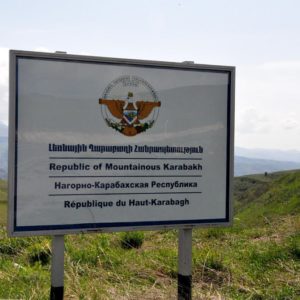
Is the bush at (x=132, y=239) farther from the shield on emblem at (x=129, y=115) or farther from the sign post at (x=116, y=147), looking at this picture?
the shield on emblem at (x=129, y=115)

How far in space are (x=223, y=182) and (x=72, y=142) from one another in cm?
165

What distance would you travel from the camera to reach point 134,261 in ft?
21.2

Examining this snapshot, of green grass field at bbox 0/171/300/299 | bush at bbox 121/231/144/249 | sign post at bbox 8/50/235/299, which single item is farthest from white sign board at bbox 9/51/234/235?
bush at bbox 121/231/144/249

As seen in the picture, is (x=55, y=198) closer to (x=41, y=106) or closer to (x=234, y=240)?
(x=41, y=106)

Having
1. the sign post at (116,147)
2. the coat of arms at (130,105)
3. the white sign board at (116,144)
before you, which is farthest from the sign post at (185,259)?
the coat of arms at (130,105)

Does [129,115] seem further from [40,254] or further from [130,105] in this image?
[40,254]

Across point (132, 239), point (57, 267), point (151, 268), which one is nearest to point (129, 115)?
point (57, 267)

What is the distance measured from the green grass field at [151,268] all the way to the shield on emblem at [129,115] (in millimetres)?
1738

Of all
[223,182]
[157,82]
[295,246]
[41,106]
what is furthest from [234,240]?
[41,106]

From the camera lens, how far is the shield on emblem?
4.64m

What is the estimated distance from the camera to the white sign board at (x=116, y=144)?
429cm

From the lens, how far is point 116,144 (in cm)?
459

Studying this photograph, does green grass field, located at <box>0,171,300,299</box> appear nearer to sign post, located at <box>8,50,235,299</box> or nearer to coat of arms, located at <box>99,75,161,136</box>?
sign post, located at <box>8,50,235,299</box>

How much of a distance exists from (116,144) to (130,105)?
393 mm
